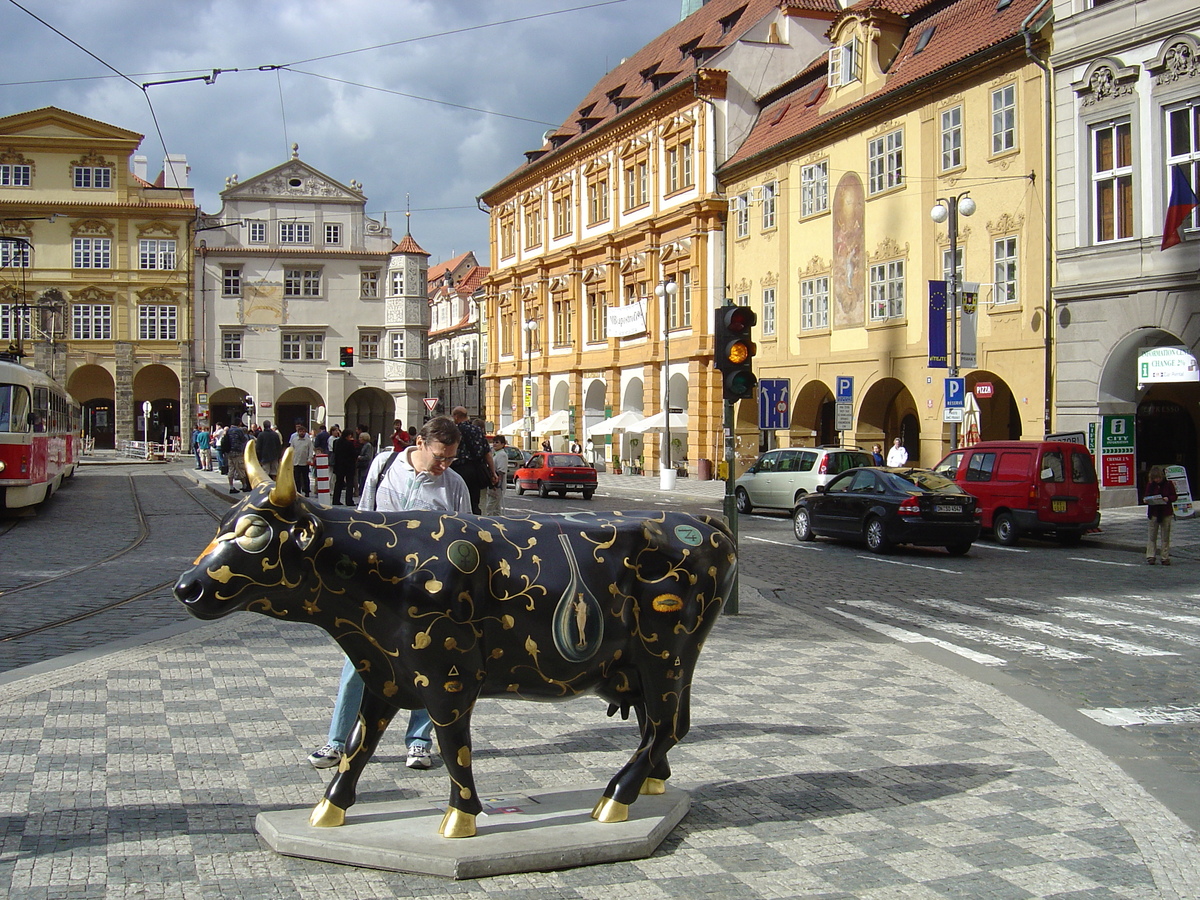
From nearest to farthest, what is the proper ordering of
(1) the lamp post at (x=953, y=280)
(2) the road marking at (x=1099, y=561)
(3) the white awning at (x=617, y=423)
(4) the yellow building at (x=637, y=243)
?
(2) the road marking at (x=1099, y=561) < (1) the lamp post at (x=953, y=280) < (4) the yellow building at (x=637, y=243) < (3) the white awning at (x=617, y=423)

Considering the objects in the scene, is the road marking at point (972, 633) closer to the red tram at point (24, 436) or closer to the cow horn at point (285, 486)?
the cow horn at point (285, 486)

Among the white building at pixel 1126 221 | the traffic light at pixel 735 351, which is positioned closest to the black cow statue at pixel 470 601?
the traffic light at pixel 735 351

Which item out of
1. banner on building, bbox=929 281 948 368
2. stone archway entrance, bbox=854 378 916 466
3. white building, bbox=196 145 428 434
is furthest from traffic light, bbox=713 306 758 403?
white building, bbox=196 145 428 434

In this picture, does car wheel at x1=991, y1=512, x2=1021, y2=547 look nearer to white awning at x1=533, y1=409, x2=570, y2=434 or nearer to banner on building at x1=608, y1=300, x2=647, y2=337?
banner on building at x1=608, y1=300, x2=647, y2=337

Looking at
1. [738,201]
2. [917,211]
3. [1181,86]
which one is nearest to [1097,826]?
[1181,86]

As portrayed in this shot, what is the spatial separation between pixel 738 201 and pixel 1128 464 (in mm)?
19960

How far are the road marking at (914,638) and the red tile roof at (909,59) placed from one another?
68.8ft

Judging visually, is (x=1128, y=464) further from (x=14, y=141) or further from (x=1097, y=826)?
(x=14, y=141)

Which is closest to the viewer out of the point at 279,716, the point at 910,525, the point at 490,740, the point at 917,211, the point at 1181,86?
the point at 490,740

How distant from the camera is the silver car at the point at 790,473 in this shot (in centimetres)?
2594

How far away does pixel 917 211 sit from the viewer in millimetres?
32500

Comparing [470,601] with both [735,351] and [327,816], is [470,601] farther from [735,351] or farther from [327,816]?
[735,351]

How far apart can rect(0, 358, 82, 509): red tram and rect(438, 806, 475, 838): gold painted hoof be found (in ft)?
64.4

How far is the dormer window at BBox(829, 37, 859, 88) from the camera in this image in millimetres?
35875
